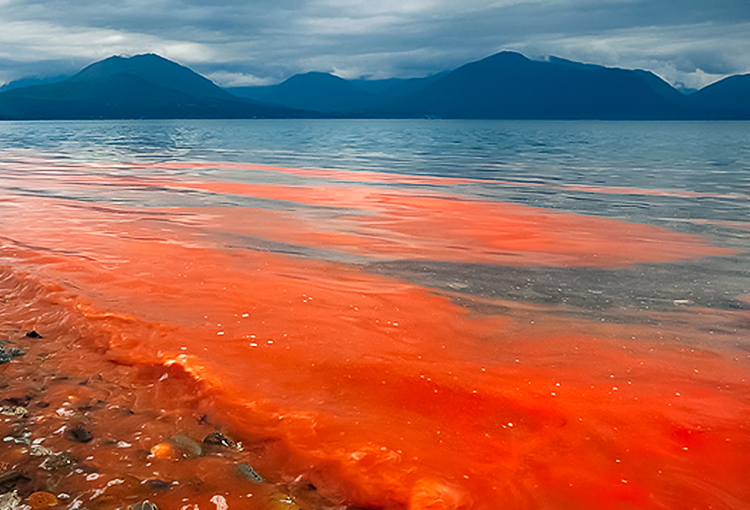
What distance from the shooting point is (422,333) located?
9070 mm

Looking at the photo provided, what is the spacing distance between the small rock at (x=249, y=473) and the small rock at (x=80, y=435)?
1.63 metres

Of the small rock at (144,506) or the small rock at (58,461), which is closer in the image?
the small rock at (144,506)

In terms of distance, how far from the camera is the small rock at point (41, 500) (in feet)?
15.0

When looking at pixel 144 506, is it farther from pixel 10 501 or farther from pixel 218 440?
pixel 218 440

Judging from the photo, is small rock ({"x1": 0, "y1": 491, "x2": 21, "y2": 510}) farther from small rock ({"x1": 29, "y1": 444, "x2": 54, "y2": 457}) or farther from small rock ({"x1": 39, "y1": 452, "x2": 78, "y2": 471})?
small rock ({"x1": 29, "y1": 444, "x2": 54, "y2": 457})

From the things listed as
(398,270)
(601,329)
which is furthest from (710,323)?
(398,270)

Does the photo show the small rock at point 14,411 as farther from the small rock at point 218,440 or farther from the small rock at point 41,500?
the small rock at point 218,440

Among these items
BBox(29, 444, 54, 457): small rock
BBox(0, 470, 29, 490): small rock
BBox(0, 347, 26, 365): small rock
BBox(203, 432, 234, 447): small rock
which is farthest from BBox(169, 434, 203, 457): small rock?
BBox(0, 347, 26, 365): small rock

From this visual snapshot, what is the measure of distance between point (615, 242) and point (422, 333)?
919cm

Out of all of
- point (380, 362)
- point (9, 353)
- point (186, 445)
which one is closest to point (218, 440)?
point (186, 445)

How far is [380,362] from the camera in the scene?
798 centimetres

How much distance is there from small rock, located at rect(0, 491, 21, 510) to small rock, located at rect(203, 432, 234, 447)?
67.4 inches

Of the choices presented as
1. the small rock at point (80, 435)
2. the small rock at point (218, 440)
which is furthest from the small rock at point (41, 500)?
the small rock at point (218, 440)

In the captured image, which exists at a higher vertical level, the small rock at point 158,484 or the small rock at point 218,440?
the small rock at point 158,484
